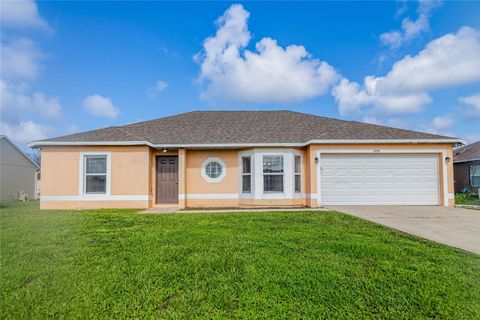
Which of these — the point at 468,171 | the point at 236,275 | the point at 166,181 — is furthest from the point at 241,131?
the point at 468,171

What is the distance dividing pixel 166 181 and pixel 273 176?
493 centimetres

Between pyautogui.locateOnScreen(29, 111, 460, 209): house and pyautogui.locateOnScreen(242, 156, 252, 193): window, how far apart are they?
5cm

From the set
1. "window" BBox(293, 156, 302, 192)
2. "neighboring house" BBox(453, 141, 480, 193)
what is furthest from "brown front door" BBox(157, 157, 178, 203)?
"neighboring house" BBox(453, 141, 480, 193)

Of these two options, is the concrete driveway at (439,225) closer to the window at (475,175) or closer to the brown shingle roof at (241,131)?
the brown shingle roof at (241,131)

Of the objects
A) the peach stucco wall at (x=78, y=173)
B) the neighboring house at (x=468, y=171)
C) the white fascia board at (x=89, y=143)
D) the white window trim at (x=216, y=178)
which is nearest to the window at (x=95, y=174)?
the peach stucco wall at (x=78, y=173)

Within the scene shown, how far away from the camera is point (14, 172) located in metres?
21.2

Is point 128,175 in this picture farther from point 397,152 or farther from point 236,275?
point 397,152

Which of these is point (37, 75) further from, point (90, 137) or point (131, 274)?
point (131, 274)

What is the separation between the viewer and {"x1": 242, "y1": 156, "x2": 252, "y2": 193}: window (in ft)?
39.6

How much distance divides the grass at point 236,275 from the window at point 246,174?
561cm

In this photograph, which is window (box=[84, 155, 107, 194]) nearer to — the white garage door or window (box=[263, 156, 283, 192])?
window (box=[263, 156, 283, 192])

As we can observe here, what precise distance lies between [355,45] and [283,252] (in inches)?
→ 514

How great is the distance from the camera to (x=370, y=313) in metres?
2.96

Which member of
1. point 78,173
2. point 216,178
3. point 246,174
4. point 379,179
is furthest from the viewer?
point 216,178
